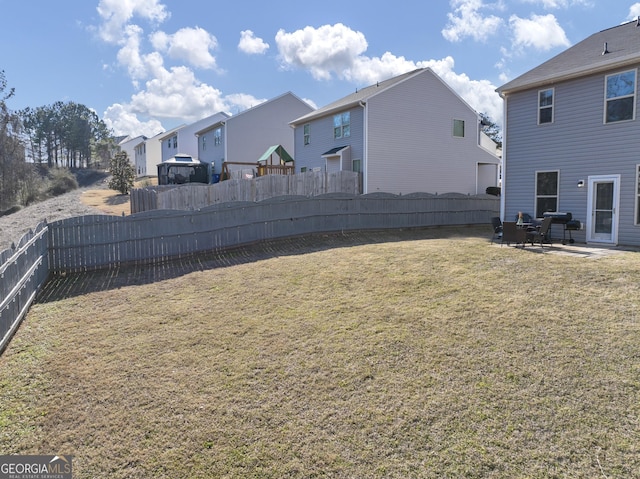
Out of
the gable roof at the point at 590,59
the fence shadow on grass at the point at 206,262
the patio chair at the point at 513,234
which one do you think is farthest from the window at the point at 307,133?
the patio chair at the point at 513,234

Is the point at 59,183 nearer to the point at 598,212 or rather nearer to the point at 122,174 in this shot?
the point at 122,174

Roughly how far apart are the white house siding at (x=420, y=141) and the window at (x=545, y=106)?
25.0 feet

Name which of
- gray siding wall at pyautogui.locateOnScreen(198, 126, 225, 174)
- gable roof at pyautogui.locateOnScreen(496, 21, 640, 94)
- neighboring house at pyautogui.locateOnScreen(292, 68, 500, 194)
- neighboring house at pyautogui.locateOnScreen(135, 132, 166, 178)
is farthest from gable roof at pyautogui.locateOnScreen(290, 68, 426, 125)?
neighboring house at pyautogui.locateOnScreen(135, 132, 166, 178)

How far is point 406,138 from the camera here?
68.2 feet

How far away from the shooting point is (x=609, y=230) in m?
12.1

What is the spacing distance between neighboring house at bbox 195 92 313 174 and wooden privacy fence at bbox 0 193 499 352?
17.5 metres

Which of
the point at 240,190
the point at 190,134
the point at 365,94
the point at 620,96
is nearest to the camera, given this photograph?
the point at 620,96

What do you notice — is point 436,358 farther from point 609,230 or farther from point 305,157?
point 305,157

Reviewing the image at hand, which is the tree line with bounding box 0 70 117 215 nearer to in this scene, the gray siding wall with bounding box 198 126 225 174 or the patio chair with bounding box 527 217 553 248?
the gray siding wall with bounding box 198 126 225 174

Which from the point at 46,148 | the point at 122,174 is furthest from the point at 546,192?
the point at 46,148

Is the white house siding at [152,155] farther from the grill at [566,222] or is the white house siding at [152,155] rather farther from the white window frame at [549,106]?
the grill at [566,222]

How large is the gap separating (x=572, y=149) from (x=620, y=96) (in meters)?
1.79

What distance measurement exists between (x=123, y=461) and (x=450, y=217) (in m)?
15.7

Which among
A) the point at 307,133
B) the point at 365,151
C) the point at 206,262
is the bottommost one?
the point at 206,262
